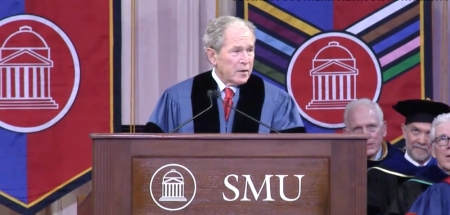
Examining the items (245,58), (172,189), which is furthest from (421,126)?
(172,189)

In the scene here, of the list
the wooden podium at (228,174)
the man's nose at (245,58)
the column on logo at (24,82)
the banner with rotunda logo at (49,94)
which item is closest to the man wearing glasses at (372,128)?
the man's nose at (245,58)

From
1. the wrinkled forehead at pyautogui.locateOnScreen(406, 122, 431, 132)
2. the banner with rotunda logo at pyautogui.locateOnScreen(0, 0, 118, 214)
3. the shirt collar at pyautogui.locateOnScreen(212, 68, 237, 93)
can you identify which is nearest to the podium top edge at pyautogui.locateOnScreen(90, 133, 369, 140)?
the shirt collar at pyautogui.locateOnScreen(212, 68, 237, 93)

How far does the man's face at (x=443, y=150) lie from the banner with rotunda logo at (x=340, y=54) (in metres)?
1.31

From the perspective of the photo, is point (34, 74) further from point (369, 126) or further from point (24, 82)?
point (369, 126)

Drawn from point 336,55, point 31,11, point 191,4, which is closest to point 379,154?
point 336,55

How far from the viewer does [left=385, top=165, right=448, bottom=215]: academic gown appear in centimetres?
391

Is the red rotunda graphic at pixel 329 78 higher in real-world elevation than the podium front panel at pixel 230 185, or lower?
higher

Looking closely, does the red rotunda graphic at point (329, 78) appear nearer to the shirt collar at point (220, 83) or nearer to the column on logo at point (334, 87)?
the column on logo at point (334, 87)

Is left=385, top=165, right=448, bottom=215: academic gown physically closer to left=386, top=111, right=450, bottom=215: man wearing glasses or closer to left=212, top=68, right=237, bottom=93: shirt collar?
left=386, top=111, right=450, bottom=215: man wearing glasses

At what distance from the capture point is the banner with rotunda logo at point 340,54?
5.09m

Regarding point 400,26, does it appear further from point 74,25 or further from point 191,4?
point 74,25

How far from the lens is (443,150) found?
3.77 meters

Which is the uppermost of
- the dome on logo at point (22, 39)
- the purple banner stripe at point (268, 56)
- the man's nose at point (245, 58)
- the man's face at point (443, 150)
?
the dome on logo at point (22, 39)

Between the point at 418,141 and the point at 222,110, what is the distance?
138 cm
